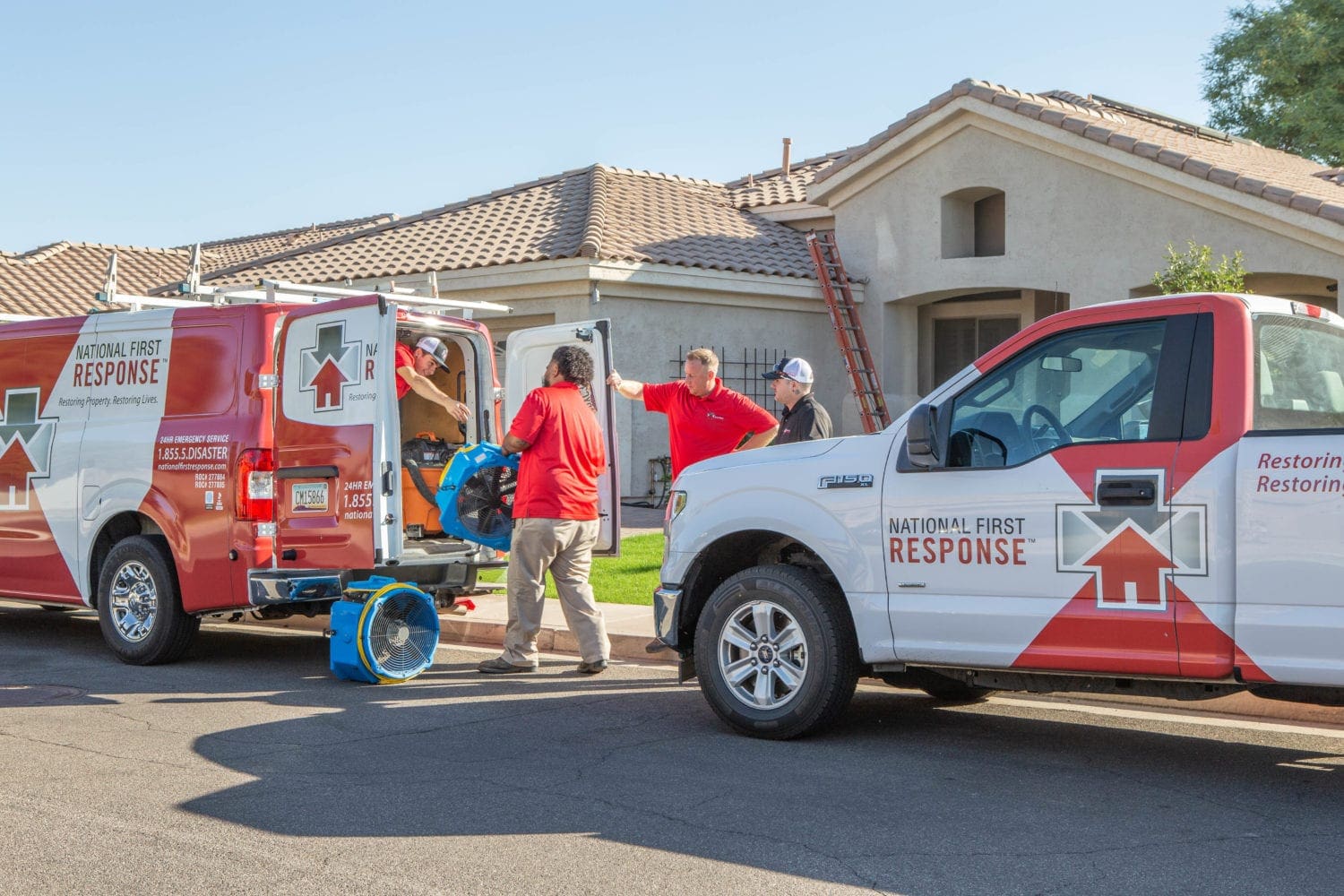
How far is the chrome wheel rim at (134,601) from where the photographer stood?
9.48 m

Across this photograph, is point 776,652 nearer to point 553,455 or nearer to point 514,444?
point 553,455

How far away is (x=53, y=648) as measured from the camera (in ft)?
34.1

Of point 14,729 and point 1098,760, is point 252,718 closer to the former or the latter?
point 14,729

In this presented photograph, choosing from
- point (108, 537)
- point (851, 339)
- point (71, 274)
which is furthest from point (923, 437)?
point (71, 274)

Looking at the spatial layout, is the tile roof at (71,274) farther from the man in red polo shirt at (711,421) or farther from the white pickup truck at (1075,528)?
the white pickup truck at (1075,528)

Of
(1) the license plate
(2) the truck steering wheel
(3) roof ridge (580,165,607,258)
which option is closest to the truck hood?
(2) the truck steering wheel

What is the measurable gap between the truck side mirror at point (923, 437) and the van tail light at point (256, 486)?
14.3 feet

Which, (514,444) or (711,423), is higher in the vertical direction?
(711,423)

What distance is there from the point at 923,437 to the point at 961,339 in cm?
Result: 1702

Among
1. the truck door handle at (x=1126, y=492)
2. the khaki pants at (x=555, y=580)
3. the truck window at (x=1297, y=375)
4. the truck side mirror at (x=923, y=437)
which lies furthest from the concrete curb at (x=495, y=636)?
the truck window at (x=1297, y=375)

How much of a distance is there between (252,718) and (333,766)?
1319mm

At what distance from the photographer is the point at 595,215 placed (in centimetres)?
2141

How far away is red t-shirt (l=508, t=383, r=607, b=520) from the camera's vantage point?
8.83 metres

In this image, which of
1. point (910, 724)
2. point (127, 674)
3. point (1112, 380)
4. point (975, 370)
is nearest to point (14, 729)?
point (127, 674)
